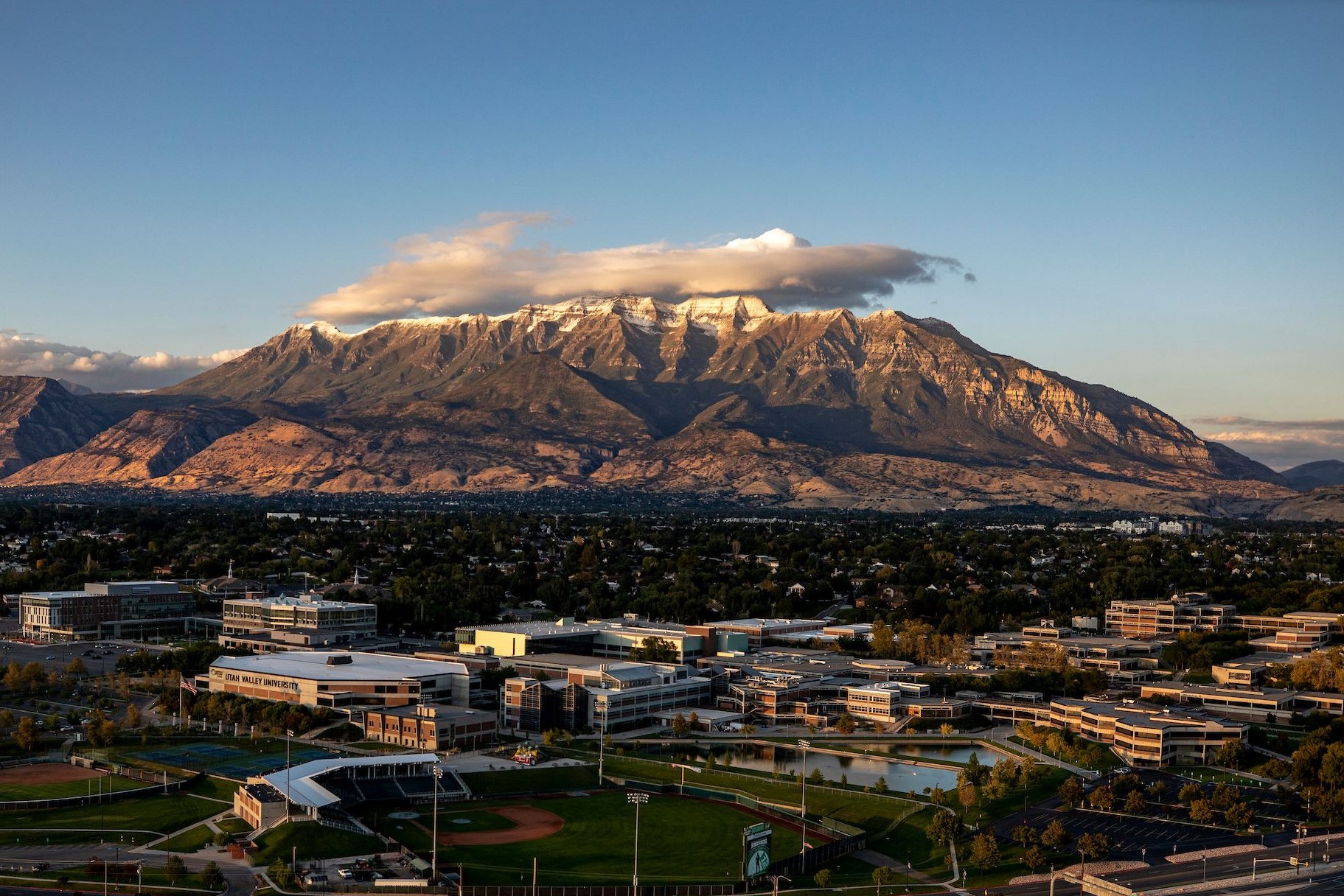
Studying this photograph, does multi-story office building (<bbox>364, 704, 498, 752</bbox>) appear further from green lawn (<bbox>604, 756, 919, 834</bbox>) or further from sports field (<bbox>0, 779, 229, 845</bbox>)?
sports field (<bbox>0, 779, 229, 845</bbox>)

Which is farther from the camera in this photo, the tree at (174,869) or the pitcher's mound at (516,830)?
the pitcher's mound at (516,830)

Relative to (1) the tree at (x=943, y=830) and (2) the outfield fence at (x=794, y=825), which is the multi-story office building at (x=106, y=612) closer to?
(2) the outfield fence at (x=794, y=825)

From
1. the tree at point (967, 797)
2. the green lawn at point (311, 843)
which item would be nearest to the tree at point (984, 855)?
the tree at point (967, 797)

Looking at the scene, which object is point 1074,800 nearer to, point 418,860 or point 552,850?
point 552,850

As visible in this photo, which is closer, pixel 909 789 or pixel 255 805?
pixel 255 805

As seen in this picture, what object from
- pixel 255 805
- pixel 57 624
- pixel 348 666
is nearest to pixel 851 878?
pixel 255 805

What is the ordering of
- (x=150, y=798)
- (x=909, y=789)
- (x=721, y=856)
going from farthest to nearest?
(x=909, y=789) < (x=150, y=798) < (x=721, y=856)

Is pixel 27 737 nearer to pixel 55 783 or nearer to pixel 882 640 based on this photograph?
pixel 55 783

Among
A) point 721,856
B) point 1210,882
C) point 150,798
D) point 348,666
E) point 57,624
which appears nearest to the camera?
point 1210,882
